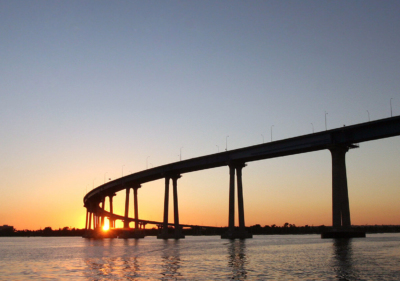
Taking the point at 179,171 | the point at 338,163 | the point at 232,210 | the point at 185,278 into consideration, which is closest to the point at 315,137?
the point at 338,163

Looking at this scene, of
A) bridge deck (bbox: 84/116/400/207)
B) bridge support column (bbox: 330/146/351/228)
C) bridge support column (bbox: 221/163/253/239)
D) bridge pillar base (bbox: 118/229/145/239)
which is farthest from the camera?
bridge pillar base (bbox: 118/229/145/239)

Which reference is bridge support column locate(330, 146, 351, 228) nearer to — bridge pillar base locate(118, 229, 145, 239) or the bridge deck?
the bridge deck

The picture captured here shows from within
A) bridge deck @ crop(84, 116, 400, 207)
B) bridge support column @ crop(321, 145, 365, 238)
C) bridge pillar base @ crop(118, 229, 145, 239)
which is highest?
bridge deck @ crop(84, 116, 400, 207)

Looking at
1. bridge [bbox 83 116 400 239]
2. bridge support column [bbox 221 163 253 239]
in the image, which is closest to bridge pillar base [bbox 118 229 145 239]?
bridge [bbox 83 116 400 239]

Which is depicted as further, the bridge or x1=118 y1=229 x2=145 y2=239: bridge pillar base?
x1=118 y1=229 x2=145 y2=239: bridge pillar base

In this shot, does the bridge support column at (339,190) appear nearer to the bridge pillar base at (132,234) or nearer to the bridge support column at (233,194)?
the bridge support column at (233,194)

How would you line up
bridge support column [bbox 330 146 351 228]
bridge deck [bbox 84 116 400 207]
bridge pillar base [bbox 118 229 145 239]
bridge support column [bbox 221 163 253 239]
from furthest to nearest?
bridge pillar base [bbox 118 229 145 239] → bridge support column [bbox 221 163 253 239] → bridge support column [bbox 330 146 351 228] → bridge deck [bbox 84 116 400 207]

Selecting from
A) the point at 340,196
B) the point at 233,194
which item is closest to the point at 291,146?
the point at 340,196

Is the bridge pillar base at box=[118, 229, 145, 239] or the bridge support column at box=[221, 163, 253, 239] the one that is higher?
the bridge support column at box=[221, 163, 253, 239]

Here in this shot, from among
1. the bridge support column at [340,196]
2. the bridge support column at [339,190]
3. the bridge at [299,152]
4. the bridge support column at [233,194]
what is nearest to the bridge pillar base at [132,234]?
the bridge at [299,152]

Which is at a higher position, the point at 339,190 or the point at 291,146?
the point at 291,146

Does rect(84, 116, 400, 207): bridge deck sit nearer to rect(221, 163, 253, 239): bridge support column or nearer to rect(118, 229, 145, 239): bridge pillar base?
rect(221, 163, 253, 239): bridge support column

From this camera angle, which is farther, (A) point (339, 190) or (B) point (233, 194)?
(B) point (233, 194)

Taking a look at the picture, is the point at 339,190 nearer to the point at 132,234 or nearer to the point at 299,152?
the point at 299,152
